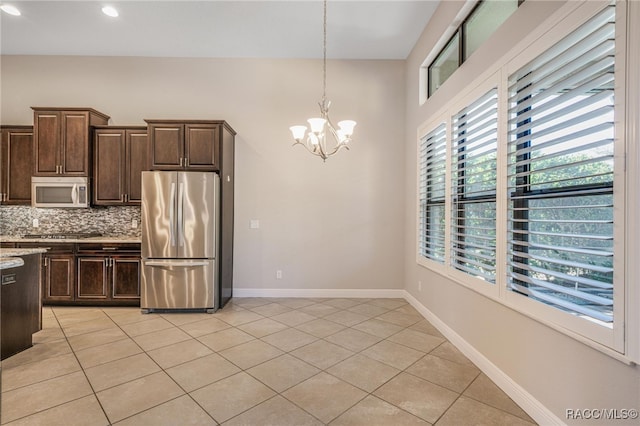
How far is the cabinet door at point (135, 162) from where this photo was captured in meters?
4.23

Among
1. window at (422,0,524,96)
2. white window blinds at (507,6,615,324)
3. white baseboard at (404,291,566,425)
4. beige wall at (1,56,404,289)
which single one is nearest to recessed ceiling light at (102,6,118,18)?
beige wall at (1,56,404,289)

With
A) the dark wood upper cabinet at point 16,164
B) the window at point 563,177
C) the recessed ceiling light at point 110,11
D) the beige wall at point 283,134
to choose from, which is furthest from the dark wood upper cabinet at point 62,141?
the window at point 563,177

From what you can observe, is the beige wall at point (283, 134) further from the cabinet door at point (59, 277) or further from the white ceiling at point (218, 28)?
the cabinet door at point (59, 277)

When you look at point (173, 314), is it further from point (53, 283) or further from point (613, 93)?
point (613, 93)

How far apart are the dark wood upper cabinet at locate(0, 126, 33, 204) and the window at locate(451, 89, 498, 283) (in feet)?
18.8

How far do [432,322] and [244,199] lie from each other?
10.3 ft

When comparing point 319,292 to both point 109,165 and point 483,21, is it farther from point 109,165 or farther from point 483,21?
point 483,21

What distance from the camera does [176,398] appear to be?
2.07 m

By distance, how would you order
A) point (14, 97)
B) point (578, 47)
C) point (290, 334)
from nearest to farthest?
point (578, 47) → point (290, 334) → point (14, 97)

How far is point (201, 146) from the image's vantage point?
13.0ft

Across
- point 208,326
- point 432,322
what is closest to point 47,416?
point 208,326

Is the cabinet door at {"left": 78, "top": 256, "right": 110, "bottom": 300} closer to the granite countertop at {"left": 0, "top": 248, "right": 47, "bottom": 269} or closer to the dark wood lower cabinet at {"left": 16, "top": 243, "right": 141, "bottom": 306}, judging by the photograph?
the dark wood lower cabinet at {"left": 16, "top": 243, "right": 141, "bottom": 306}

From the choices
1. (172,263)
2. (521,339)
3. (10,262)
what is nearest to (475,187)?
(521,339)

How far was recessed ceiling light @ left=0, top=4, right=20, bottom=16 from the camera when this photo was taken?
11.6ft
